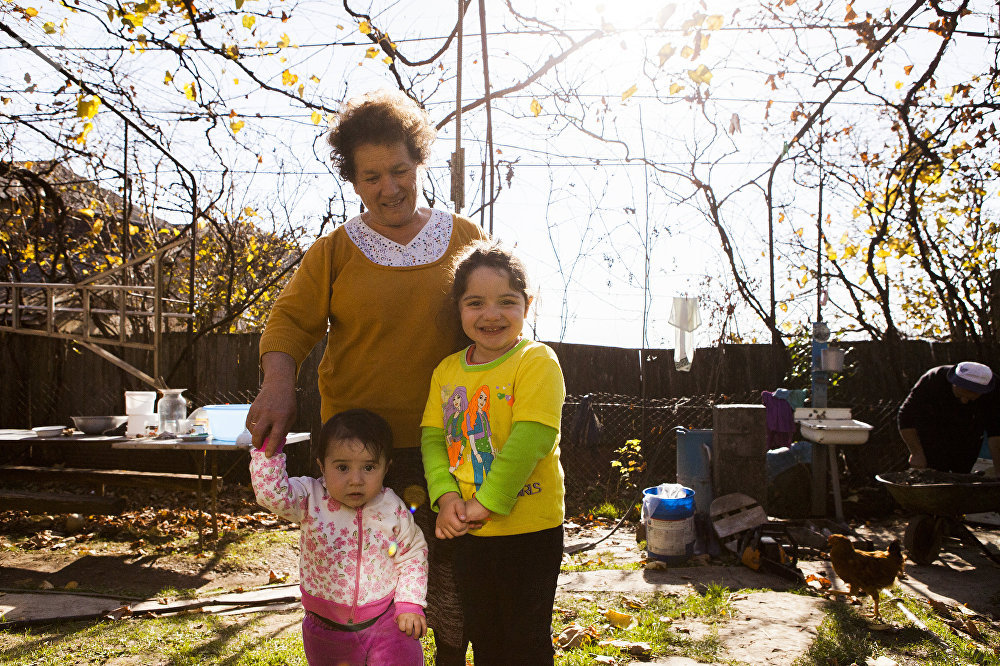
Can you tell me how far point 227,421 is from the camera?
17.4 ft

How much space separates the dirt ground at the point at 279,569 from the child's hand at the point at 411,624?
6.19ft

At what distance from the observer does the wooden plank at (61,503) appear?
17.5ft

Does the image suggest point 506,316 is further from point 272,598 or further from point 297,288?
point 272,598

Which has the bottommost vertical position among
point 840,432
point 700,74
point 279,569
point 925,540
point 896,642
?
point 279,569

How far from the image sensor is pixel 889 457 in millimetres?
7551

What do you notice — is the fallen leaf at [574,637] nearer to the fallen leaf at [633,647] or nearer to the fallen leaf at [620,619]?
the fallen leaf at [633,647]

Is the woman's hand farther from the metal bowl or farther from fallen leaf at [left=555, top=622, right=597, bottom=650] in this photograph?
the metal bowl

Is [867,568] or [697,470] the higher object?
[697,470]

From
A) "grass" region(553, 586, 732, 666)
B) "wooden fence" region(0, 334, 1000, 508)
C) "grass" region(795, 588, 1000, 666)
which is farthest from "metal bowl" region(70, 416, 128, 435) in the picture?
"grass" region(795, 588, 1000, 666)

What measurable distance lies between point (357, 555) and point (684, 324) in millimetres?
6179

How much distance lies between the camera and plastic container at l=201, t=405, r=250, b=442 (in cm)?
524

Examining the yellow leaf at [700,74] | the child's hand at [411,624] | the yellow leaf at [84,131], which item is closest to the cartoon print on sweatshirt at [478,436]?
the child's hand at [411,624]

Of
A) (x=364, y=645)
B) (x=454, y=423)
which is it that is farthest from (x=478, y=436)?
(x=364, y=645)

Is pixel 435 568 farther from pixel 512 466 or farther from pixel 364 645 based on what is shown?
pixel 512 466
